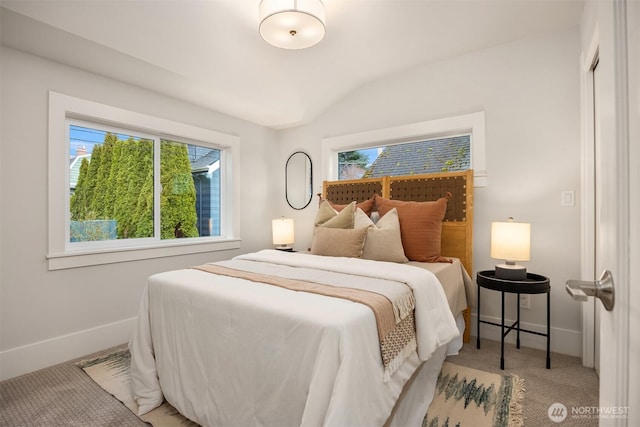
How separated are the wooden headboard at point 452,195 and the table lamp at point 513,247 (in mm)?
379

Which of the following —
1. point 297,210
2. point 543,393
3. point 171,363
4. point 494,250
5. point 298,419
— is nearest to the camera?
point 298,419

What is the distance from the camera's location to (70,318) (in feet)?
8.25

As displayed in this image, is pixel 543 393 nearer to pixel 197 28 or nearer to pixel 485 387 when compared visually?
pixel 485 387

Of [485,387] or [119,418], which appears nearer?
[119,418]

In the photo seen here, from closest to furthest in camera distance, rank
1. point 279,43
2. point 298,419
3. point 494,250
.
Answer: point 298,419 → point 279,43 → point 494,250

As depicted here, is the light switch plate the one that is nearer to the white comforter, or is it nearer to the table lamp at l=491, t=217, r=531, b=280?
the table lamp at l=491, t=217, r=531, b=280

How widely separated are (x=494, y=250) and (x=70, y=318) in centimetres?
338

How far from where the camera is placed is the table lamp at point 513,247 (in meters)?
2.33

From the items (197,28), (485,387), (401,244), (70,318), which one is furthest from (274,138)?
(485,387)

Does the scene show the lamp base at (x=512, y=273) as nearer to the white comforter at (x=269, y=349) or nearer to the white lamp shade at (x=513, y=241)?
the white lamp shade at (x=513, y=241)

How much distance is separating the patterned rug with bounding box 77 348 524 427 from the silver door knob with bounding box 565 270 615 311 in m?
1.34

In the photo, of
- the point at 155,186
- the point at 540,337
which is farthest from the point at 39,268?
the point at 540,337

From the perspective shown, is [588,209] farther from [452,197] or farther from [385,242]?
[385,242]

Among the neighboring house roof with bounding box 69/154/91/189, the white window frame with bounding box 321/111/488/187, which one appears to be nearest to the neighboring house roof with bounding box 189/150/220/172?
the neighboring house roof with bounding box 69/154/91/189
